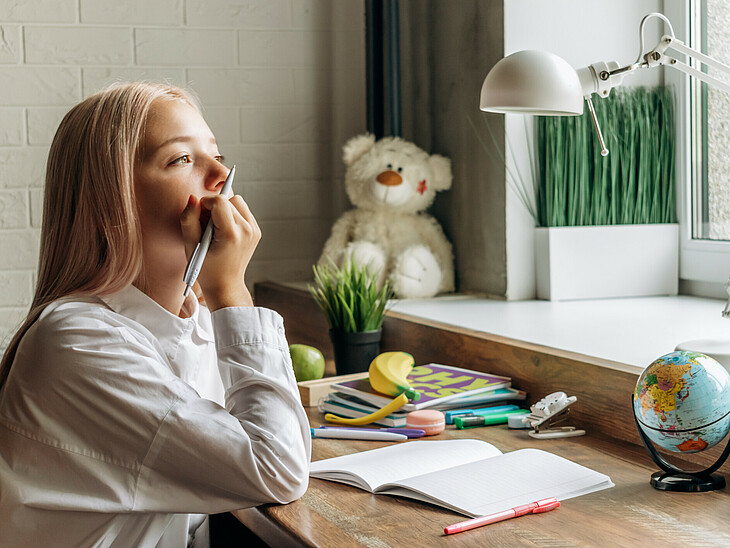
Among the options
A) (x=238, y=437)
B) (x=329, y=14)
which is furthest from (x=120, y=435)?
(x=329, y=14)

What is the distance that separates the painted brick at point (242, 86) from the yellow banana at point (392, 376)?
4.02 feet

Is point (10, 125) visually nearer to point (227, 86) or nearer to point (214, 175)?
point (227, 86)

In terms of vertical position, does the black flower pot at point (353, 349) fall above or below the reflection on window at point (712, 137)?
below

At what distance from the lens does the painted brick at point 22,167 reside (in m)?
2.25

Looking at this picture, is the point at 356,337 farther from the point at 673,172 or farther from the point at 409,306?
the point at 673,172

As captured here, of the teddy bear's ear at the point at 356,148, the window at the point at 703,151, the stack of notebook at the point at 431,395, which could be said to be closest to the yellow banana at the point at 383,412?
→ the stack of notebook at the point at 431,395

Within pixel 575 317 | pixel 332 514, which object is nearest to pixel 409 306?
pixel 575 317

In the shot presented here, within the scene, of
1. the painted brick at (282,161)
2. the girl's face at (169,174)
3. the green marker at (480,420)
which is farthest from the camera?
the painted brick at (282,161)

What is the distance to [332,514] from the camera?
951mm

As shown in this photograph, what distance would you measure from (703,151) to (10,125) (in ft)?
5.57

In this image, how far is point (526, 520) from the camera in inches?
35.8

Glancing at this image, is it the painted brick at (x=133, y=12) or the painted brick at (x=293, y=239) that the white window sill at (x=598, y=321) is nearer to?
the painted brick at (x=293, y=239)

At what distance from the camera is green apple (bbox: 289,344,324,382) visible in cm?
160

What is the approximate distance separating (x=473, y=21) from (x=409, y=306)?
2.21ft
